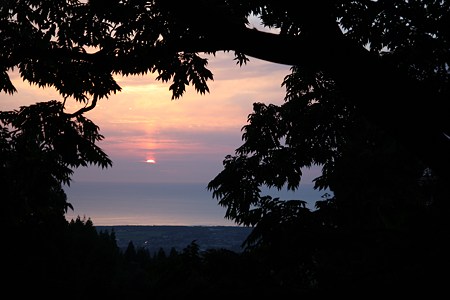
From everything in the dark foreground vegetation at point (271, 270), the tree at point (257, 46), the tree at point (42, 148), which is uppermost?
the tree at point (257, 46)

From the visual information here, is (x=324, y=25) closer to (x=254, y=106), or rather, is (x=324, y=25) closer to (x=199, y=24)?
(x=199, y=24)

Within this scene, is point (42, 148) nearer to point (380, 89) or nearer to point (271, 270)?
point (271, 270)

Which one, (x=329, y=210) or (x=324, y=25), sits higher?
(x=324, y=25)

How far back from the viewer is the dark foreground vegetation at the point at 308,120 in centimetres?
243

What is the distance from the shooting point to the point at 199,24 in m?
3.40

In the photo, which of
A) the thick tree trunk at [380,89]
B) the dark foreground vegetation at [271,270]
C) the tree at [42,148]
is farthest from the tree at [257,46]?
the dark foreground vegetation at [271,270]

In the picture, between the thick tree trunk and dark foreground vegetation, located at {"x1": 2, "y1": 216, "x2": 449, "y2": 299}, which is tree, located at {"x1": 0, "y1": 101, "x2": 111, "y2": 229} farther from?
the thick tree trunk

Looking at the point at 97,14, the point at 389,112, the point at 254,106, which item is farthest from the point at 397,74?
the point at 254,106

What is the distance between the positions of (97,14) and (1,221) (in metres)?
3.52

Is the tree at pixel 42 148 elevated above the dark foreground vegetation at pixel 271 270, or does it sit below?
above

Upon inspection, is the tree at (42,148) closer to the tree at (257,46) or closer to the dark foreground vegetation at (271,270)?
the tree at (257,46)

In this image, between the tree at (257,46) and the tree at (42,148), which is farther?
the tree at (42,148)

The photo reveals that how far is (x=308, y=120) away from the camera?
7.52 meters

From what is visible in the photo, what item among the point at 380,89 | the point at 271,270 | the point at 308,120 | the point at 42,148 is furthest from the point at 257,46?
the point at 308,120
